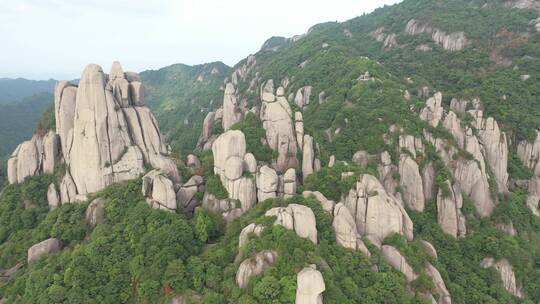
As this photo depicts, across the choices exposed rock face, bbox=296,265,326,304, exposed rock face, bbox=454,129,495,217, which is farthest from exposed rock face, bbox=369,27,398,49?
exposed rock face, bbox=296,265,326,304

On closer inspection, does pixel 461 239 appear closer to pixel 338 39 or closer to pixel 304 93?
pixel 304 93

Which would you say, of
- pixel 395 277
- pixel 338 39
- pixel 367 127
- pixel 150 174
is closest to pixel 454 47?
pixel 338 39

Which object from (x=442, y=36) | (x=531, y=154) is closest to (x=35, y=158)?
(x=531, y=154)

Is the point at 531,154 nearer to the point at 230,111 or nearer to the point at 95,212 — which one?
the point at 230,111

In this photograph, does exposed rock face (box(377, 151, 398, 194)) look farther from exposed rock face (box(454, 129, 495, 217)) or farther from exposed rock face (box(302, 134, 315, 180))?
exposed rock face (box(302, 134, 315, 180))

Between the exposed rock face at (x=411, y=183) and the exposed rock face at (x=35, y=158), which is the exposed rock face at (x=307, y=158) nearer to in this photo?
the exposed rock face at (x=411, y=183)

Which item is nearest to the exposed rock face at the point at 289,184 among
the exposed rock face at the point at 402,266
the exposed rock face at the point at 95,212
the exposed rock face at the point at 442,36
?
the exposed rock face at the point at 402,266
